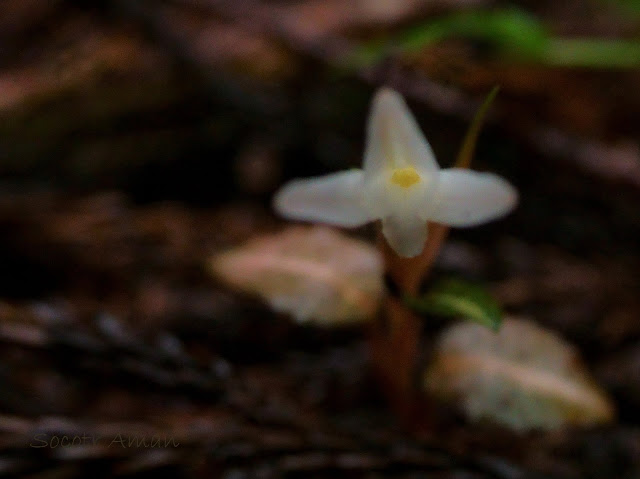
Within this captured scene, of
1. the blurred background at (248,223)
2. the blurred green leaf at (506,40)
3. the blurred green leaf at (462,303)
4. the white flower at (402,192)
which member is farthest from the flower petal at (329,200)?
the blurred green leaf at (506,40)

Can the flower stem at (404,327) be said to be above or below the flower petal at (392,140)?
below

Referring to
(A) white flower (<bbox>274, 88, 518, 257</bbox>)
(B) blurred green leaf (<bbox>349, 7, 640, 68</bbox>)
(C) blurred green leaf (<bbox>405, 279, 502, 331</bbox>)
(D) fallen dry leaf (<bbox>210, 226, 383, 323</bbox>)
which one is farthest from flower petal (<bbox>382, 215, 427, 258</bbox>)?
(B) blurred green leaf (<bbox>349, 7, 640, 68</bbox>)

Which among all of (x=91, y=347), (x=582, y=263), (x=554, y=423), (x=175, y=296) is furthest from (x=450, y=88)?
(x=91, y=347)

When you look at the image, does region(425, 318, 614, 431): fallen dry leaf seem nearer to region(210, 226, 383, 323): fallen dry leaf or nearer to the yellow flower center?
region(210, 226, 383, 323): fallen dry leaf

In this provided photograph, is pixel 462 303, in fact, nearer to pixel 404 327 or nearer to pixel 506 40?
pixel 404 327

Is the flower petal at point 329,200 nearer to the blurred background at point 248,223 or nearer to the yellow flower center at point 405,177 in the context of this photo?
the yellow flower center at point 405,177

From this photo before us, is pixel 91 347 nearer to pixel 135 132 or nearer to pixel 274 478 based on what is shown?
pixel 274 478

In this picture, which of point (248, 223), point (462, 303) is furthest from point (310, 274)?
point (248, 223)
